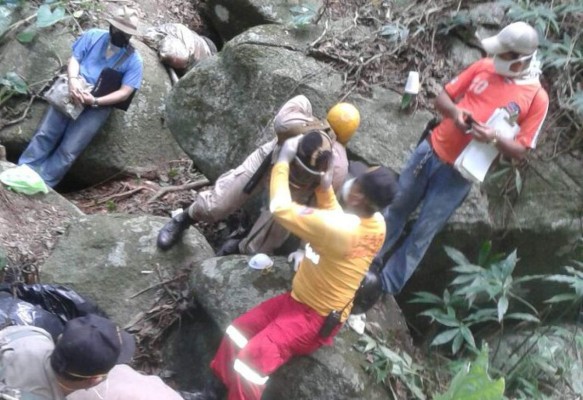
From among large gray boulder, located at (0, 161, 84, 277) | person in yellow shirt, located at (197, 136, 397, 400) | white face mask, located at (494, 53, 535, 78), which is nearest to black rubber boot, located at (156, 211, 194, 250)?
large gray boulder, located at (0, 161, 84, 277)

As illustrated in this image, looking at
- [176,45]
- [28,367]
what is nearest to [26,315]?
[28,367]

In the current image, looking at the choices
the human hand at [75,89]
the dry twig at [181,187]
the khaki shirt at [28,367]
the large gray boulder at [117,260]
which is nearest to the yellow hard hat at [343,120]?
the large gray boulder at [117,260]

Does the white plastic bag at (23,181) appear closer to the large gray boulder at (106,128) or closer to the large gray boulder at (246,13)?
the large gray boulder at (106,128)

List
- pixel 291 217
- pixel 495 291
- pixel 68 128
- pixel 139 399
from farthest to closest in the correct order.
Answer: pixel 68 128, pixel 495 291, pixel 291 217, pixel 139 399

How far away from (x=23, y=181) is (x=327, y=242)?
10.8 ft

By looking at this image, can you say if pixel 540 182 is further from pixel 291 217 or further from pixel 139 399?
pixel 139 399

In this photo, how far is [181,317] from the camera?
5.07 metres

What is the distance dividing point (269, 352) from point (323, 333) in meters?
0.34

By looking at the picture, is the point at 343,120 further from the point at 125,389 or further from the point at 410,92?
the point at 125,389

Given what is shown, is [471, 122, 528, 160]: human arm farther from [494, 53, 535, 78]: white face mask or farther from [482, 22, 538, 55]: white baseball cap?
[482, 22, 538, 55]: white baseball cap

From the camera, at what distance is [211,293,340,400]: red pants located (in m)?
4.05

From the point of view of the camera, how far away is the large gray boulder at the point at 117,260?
5145 millimetres

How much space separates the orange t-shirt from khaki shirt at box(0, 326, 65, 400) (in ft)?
8.88

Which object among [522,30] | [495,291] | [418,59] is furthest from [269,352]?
[418,59]
